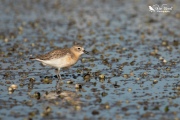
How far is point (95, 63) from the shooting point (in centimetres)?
2417

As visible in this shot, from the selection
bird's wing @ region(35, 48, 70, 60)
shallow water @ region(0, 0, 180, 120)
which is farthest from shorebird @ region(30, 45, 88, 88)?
shallow water @ region(0, 0, 180, 120)

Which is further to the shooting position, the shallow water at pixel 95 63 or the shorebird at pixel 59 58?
the shorebird at pixel 59 58

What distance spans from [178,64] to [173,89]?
5101mm

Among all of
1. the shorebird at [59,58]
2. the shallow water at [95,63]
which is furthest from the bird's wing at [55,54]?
the shallow water at [95,63]

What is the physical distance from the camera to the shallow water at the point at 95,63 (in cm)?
1581

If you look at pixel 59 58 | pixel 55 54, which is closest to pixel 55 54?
pixel 55 54

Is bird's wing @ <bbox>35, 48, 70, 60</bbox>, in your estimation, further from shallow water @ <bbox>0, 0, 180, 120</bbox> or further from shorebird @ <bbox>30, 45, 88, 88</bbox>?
shallow water @ <bbox>0, 0, 180, 120</bbox>

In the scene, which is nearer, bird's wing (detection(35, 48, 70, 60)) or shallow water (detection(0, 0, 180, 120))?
shallow water (detection(0, 0, 180, 120))

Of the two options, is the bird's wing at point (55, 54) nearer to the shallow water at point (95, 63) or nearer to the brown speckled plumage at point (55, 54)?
the brown speckled plumage at point (55, 54)

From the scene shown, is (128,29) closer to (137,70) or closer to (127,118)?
(137,70)

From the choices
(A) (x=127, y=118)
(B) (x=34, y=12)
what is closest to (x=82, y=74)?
(A) (x=127, y=118)

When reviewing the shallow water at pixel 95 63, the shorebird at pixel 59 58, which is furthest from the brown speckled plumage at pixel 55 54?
the shallow water at pixel 95 63

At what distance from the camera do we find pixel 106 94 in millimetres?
17672

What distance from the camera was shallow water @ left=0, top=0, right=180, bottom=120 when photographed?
623 inches
